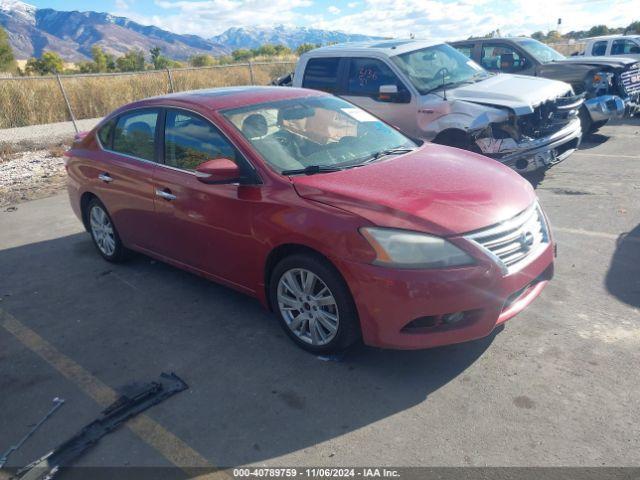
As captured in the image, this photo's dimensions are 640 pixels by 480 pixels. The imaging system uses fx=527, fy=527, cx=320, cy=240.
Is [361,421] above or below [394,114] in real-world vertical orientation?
below

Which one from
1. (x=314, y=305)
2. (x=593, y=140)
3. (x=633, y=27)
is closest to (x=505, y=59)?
(x=593, y=140)

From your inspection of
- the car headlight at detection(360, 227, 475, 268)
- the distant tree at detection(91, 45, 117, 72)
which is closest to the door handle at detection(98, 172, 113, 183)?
the car headlight at detection(360, 227, 475, 268)

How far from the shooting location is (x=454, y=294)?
298 centimetres

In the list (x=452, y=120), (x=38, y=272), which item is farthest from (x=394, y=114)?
(x=38, y=272)

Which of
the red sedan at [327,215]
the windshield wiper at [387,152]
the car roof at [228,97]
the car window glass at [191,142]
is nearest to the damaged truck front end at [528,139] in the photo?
the red sedan at [327,215]

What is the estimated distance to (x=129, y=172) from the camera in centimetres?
474

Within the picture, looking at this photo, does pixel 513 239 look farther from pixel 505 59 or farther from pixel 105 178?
pixel 505 59

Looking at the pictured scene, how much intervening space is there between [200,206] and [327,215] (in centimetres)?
127

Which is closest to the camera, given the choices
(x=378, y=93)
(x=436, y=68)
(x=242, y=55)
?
(x=378, y=93)

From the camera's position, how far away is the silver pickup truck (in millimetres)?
6551

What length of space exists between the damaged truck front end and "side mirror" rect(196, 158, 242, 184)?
12.8 ft

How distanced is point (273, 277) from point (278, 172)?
73cm

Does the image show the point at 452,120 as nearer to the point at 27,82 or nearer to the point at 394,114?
the point at 394,114

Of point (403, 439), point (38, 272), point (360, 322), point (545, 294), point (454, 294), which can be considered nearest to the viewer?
point (403, 439)
